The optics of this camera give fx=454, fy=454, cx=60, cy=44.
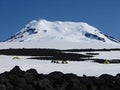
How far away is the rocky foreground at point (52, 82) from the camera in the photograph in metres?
20.1

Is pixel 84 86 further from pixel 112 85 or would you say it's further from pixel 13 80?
pixel 13 80

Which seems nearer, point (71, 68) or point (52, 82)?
point (52, 82)

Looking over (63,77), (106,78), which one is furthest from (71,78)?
(106,78)

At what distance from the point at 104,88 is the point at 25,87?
13.2ft

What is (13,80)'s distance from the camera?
798 inches

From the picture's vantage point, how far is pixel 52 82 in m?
21.2

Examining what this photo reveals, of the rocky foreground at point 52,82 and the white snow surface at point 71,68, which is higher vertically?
the white snow surface at point 71,68

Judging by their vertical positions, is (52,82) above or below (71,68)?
below

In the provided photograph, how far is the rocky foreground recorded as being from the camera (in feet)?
65.8

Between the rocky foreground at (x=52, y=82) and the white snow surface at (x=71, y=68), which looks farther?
the white snow surface at (x=71, y=68)

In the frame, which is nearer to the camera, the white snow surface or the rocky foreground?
the rocky foreground

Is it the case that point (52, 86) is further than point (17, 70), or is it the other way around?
point (17, 70)

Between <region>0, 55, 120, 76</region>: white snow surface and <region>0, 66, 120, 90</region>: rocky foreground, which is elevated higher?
<region>0, 55, 120, 76</region>: white snow surface

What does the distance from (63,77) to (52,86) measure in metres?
1.46
